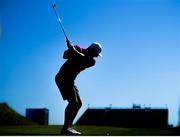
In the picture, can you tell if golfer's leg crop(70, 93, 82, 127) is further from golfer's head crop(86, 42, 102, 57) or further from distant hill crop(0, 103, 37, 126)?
distant hill crop(0, 103, 37, 126)

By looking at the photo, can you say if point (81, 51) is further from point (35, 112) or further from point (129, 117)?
point (129, 117)

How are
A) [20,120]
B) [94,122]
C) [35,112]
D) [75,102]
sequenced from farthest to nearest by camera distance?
[94,122]
[35,112]
[20,120]
[75,102]

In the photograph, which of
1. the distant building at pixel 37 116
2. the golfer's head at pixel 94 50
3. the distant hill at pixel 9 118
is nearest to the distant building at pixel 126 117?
the distant building at pixel 37 116

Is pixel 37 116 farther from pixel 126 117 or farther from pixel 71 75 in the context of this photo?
pixel 71 75

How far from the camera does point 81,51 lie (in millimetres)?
7262

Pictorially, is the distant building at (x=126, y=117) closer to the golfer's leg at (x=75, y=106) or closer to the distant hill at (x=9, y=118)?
the distant hill at (x=9, y=118)

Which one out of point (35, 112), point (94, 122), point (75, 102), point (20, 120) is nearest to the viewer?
point (75, 102)

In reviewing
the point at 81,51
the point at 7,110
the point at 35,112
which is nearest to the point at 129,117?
the point at 35,112

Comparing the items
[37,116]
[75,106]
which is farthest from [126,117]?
[75,106]

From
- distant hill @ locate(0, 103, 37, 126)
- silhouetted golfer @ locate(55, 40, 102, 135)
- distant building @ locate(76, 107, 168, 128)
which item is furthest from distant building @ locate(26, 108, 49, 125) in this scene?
silhouetted golfer @ locate(55, 40, 102, 135)

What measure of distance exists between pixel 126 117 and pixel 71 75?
61.3 metres

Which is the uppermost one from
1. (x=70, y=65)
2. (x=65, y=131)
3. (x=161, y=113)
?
(x=161, y=113)

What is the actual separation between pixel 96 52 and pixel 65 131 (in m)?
1.47

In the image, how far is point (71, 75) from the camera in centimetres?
703
